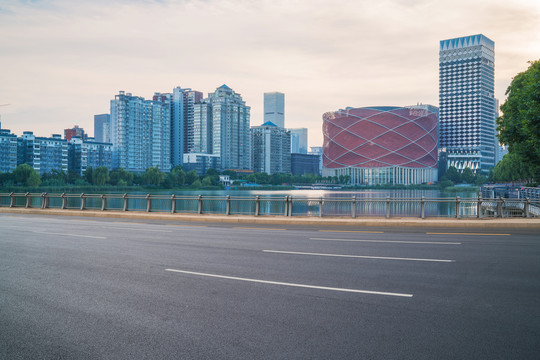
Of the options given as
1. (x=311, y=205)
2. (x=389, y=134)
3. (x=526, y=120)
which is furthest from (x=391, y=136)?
(x=311, y=205)

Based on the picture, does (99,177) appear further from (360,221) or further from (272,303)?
(272,303)

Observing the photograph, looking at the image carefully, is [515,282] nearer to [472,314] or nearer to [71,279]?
[472,314]

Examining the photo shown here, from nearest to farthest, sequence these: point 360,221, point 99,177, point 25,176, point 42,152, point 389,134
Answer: point 360,221, point 25,176, point 99,177, point 42,152, point 389,134

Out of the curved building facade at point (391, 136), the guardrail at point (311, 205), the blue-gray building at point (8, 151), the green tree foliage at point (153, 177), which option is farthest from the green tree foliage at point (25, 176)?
A: the curved building facade at point (391, 136)

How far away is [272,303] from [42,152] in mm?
201445

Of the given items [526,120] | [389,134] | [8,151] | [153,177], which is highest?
[389,134]

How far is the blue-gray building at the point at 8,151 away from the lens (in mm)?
169938

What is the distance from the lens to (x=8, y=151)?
172 m

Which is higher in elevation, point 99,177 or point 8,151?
point 8,151

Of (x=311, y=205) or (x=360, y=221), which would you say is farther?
(x=311, y=205)

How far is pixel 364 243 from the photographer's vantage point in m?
13.6

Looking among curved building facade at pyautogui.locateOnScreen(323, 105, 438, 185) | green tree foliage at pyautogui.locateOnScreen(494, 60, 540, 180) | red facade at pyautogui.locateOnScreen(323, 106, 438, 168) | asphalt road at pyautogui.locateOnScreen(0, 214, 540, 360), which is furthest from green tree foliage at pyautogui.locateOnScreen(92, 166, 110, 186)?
asphalt road at pyautogui.locateOnScreen(0, 214, 540, 360)

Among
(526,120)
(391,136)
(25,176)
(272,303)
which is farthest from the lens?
(391,136)

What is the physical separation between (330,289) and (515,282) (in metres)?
3.55
